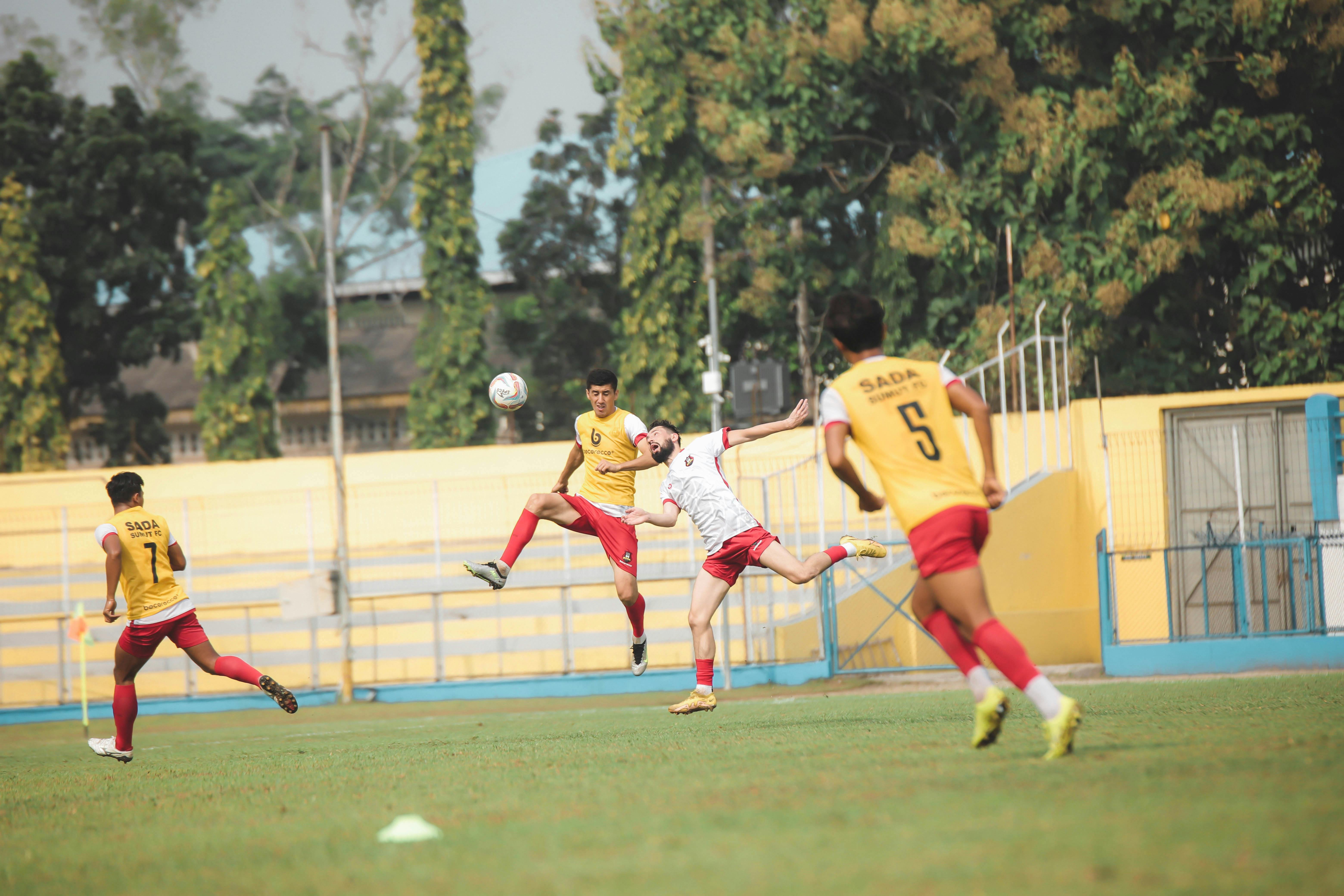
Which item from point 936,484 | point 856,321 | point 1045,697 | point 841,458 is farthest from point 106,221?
point 1045,697

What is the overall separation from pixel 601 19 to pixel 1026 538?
15.2 metres

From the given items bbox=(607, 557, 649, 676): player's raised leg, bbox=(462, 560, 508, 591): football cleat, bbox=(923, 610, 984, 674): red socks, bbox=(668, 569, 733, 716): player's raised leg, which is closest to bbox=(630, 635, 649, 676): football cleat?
bbox=(607, 557, 649, 676): player's raised leg

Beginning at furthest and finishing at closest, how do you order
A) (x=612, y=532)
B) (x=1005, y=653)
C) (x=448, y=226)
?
(x=448, y=226) → (x=612, y=532) → (x=1005, y=653)

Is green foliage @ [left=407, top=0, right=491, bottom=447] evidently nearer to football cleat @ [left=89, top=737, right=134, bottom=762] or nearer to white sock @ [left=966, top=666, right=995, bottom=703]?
football cleat @ [left=89, top=737, right=134, bottom=762]

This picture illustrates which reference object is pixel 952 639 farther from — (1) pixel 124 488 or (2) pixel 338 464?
(2) pixel 338 464

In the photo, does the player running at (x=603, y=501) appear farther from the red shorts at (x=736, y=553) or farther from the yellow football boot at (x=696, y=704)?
the yellow football boot at (x=696, y=704)

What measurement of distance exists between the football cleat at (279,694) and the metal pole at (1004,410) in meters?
10.2

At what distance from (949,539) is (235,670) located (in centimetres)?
593

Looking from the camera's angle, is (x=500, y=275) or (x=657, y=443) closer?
(x=657, y=443)

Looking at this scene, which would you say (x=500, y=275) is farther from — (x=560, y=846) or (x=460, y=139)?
(x=560, y=846)

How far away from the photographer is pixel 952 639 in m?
5.74


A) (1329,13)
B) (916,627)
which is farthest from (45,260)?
(1329,13)

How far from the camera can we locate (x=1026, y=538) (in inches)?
715

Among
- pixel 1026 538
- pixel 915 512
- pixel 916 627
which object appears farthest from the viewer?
pixel 1026 538
